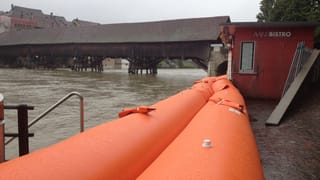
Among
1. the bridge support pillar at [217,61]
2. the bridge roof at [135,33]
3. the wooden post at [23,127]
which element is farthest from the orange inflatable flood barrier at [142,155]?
the bridge roof at [135,33]

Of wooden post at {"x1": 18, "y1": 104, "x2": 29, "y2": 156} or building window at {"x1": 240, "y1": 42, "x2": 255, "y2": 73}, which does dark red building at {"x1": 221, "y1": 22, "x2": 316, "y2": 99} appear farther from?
wooden post at {"x1": 18, "y1": 104, "x2": 29, "y2": 156}

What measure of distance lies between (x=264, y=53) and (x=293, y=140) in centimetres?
513

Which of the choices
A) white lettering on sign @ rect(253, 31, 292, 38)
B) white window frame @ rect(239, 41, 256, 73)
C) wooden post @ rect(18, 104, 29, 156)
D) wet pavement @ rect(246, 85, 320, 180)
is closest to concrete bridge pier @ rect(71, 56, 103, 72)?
white window frame @ rect(239, 41, 256, 73)

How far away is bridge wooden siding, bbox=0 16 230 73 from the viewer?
2998cm

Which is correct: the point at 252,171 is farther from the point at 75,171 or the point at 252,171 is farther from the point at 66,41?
the point at 66,41

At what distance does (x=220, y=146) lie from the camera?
2270 mm

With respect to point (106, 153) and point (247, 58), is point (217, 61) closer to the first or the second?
point (247, 58)

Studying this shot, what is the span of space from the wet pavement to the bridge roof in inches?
855

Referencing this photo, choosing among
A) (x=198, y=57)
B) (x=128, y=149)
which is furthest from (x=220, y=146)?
(x=198, y=57)

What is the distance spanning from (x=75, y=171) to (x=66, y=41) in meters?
38.0

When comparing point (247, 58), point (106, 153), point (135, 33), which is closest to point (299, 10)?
point (247, 58)

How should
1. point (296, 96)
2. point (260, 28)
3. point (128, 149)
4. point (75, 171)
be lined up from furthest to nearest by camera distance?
1. point (260, 28)
2. point (296, 96)
3. point (128, 149)
4. point (75, 171)

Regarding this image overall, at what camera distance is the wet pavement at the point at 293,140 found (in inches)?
149

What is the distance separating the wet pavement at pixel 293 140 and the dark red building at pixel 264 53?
1.82 meters
